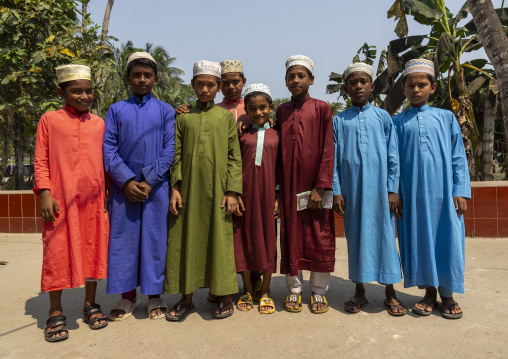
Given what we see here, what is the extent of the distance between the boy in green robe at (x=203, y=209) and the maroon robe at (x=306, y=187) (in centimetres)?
41

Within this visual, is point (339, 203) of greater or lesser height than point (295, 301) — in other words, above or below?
above


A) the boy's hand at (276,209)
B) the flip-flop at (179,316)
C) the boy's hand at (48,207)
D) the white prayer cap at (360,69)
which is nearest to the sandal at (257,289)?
the flip-flop at (179,316)

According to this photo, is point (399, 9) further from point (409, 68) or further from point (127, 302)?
point (127, 302)

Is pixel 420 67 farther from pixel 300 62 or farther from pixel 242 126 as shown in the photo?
pixel 242 126

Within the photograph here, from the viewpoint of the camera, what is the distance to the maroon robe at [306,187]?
2.93 m

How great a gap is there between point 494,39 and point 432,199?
3.04m

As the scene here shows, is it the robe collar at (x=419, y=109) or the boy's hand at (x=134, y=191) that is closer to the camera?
the boy's hand at (x=134, y=191)

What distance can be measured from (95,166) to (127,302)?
1.13 m

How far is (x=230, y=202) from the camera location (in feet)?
9.44

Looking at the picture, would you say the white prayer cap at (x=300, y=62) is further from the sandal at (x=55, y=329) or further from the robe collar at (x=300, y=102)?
the sandal at (x=55, y=329)

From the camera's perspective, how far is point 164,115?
300cm

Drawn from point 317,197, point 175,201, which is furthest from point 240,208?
point 317,197

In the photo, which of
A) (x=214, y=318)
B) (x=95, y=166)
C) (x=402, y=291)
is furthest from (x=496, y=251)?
(x=95, y=166)

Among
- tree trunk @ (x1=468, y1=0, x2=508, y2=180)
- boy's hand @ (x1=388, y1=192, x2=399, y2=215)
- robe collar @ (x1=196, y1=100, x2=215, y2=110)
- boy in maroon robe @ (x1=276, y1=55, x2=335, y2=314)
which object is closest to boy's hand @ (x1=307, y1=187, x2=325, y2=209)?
boy in maroon robe @ (x1=276, y1=55, x2=335, y2=314)
